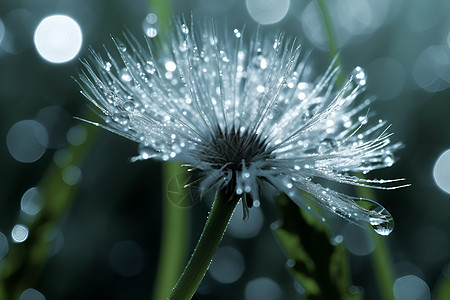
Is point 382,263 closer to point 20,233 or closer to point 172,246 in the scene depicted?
point 172,246

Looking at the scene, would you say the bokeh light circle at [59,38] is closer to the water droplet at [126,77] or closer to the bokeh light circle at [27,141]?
the bokeh light circle at [27,141]

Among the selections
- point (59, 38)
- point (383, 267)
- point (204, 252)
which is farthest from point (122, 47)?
point (59, 38)

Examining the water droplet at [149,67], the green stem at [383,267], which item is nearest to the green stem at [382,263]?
the green stem at [383,267]

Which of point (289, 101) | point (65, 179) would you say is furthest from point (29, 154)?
point (289, 101)

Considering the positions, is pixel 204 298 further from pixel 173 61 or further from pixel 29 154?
pixel 173 61

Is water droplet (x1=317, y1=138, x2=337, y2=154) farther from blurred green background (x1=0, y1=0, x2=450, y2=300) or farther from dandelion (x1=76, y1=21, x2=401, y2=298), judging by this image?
blurred green background (x1=0, y1=0, x2=450, y2=300)
